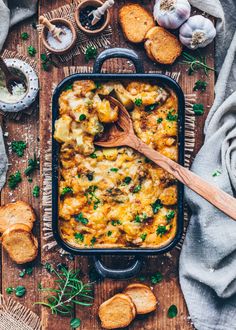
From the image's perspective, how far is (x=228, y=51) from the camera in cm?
404

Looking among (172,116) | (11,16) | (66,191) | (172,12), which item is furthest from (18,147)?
(172,12)

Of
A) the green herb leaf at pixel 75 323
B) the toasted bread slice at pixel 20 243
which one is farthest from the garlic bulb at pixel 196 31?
the green herb leaf at pixel 75 323

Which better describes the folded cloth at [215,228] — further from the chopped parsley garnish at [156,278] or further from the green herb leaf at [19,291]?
the green herb leaf at [19,291]

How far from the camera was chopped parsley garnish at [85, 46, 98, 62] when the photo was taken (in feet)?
13.1

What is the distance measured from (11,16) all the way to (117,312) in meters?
2.02

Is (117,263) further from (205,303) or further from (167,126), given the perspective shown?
(167,126)

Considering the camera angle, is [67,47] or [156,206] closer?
[156,206]

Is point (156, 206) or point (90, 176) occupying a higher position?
point (90, 176)

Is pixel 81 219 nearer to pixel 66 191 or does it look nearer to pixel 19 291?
pixel 66 191

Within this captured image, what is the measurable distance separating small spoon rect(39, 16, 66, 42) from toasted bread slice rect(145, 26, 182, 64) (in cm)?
54

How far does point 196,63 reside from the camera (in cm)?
400

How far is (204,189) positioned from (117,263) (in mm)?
806

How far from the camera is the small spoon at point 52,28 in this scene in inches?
149

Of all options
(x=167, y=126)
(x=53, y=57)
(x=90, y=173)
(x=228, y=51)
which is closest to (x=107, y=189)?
(x=90, y=173)
